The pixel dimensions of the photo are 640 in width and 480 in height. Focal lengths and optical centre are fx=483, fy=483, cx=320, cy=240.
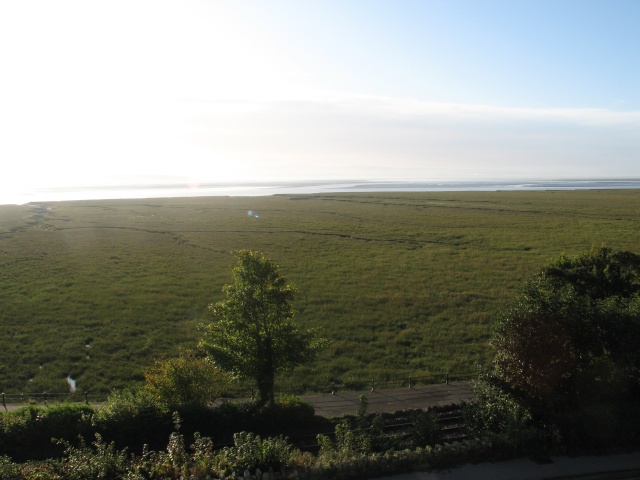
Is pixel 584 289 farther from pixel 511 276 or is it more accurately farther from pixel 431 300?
pixel 511 276

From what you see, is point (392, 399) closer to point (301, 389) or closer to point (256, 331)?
point (301, 389)

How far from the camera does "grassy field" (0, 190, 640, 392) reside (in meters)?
29.4

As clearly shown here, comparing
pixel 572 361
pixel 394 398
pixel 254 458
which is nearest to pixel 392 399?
pixel 394 398

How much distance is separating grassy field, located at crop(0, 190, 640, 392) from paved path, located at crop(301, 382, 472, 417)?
208 cm

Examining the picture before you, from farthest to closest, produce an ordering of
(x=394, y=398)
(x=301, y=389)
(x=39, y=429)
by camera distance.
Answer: (x=301, y=389), (x=394, y=398), (x=39, y=429)

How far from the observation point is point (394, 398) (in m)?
23.8

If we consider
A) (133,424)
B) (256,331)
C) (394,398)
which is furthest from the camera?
(394,398)

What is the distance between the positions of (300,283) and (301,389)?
20234 millimetres

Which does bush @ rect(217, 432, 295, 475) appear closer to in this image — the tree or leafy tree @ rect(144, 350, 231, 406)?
the tree

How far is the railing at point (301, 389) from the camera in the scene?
79.4 feet

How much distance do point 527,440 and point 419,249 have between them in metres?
47.2

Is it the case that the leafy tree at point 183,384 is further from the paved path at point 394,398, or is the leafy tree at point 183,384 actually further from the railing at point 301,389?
the paved path at point 394,398

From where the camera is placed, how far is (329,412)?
866 inches

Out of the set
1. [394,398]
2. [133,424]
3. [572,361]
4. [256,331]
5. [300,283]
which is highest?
[572,361]
